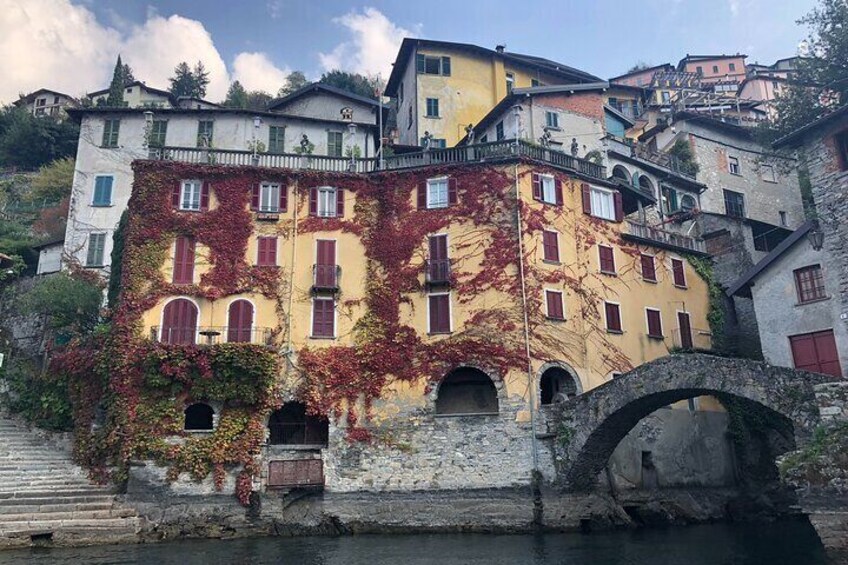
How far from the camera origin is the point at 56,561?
23.0m

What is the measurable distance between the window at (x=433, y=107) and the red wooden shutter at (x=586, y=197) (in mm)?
14627

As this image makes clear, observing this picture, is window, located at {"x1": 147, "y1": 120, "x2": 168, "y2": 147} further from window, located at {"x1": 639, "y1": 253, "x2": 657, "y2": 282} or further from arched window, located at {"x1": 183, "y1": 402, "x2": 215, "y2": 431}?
window, located at {"x1": 639, "y1": 253, "x2": 657, "y2": 282}

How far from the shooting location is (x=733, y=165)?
180ft

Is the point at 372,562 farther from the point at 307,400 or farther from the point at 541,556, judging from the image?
the point at 307,400

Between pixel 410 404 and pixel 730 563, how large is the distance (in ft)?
51.5

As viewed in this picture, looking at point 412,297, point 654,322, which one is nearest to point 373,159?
point 412,297

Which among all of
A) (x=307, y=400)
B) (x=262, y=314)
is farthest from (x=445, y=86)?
(x=307, y=400)

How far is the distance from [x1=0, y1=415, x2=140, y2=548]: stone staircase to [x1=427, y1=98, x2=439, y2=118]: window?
31.3 m

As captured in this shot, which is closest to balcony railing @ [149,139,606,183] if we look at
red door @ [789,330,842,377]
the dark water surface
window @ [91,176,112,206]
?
window @ [91,176,112,206]

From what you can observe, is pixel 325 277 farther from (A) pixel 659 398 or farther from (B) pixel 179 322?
(A) pixel 659 398

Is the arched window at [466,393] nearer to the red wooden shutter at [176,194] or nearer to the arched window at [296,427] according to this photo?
the arched window at [296,427]

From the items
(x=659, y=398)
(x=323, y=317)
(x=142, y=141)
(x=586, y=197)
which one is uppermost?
(x=142, y=141)

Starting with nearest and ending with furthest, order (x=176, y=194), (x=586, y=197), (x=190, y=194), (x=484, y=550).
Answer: (x=484, y=550)
(x=176, y=194)
(x=190, y=194)
(x=586, y=197)

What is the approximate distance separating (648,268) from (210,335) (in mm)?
24636
